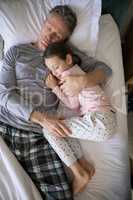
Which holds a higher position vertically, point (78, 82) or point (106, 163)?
point (78, 82)

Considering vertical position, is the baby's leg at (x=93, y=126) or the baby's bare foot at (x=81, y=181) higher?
the baby's leg at (x=93, y=126)

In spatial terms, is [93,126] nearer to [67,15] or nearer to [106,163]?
[106,163]

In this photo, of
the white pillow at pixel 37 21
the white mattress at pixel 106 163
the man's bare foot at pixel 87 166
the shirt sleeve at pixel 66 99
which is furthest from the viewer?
the white pillow at pixel 37 21

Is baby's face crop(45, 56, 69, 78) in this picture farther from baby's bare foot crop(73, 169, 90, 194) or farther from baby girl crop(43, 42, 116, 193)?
baby's bare foot crop(73, 169, 90, 194)

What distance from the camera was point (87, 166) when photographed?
1353 millimetres

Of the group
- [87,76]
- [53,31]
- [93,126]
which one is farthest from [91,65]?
[93,126]

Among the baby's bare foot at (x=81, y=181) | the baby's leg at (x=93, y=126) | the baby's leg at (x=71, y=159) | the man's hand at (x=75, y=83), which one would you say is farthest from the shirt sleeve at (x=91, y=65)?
the baby's bare foot at (x=81, y=181)

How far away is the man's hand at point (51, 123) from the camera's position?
1.34 meters

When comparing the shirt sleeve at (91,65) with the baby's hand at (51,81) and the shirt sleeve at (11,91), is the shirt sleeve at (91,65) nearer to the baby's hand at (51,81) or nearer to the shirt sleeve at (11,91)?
the baby's hand at (51,81)

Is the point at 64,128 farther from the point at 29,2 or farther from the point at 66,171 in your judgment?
the point at 29,2

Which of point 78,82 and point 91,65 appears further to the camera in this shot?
point 91,65

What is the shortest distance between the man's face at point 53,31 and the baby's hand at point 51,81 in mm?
153

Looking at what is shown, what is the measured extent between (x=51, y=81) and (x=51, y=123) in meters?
0.21

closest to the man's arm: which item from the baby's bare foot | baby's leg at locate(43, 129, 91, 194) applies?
baby's leg at locate(43, 129, 91, 194)
